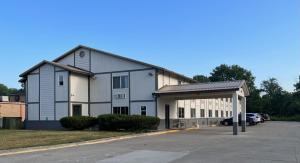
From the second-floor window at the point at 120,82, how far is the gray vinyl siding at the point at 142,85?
0.67 meters

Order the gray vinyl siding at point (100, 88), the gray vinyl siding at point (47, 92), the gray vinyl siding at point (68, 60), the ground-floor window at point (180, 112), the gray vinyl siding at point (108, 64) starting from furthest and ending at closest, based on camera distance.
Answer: the ground-floor window at point (180, 112) < the gray vinyl siding at point (68, 60) < the gray vinyl siding at point (100, 88) < the gray vinyl siding at point (108, 64) < the gray vinyl siding at point (47, 92)

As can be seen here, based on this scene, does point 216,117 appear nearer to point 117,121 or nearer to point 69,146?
point 117,121

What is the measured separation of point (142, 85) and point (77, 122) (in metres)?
6.43

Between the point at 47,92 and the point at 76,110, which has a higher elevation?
the point at 47,92

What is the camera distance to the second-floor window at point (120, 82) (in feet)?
113

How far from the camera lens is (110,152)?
15.4 meters

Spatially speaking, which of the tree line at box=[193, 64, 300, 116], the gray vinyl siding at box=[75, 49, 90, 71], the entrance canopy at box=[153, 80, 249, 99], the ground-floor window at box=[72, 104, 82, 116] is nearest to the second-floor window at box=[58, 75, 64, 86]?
the ground-floor window at box=[72, 104, 82, 116]

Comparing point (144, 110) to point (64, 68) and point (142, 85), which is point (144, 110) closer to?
point (142, 85)

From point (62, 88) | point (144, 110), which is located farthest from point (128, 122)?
point (62, 88)

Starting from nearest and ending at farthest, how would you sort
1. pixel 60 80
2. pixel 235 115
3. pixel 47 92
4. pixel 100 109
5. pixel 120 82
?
pixel 235 115 → pixel 60 80 → pixel 47 92 → pixel 120 82 → pixel 100 109

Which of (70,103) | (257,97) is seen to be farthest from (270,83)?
(70,103)

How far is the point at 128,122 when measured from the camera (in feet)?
95.9

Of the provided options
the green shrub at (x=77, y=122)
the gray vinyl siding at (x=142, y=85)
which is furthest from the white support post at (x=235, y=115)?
the green shrub at (x=77, y=122)

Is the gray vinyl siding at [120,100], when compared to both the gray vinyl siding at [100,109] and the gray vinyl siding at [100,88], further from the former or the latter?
the gray vinyl siding at [100,109]
